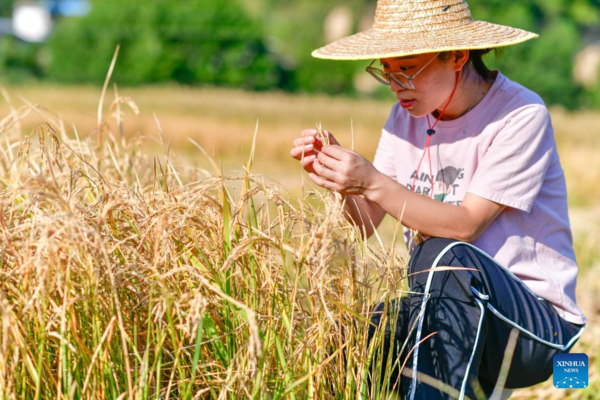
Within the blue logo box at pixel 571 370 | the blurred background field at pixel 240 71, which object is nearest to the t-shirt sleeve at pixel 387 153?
the blue logo box at pixel 571 370

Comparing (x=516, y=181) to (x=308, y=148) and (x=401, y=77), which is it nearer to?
(x=401, y=77)

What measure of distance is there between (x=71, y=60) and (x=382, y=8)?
26053 mm

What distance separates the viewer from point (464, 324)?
5.55 ft

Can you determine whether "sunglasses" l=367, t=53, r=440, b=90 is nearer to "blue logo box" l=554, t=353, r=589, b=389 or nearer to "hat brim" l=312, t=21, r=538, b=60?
"hat brim" l=312, t=21, r=538, b=60

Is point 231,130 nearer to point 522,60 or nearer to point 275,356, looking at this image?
point 275,356

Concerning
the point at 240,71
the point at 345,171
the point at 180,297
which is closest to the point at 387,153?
the point at 345,171

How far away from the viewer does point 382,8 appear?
2.05m

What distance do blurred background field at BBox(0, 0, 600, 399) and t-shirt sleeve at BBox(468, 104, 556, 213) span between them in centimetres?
644

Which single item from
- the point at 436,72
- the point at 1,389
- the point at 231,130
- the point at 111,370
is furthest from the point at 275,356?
the point at 231,130

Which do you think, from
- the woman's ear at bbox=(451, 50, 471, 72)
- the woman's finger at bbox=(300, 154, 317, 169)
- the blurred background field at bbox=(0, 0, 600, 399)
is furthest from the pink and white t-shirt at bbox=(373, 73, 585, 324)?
the blurred background field at bbox=(0, 0, 600, 399)

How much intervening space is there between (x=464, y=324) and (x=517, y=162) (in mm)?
429

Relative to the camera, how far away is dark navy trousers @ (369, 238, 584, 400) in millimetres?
1686

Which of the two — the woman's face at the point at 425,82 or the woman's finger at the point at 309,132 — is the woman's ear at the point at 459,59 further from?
the woman's finger at the point at 309,132

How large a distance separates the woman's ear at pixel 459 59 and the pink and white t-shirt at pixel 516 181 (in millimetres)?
109
